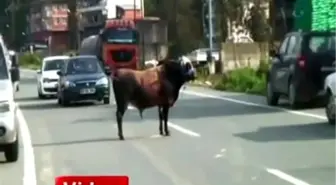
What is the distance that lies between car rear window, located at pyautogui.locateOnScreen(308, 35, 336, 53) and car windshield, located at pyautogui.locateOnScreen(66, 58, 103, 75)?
384 inches

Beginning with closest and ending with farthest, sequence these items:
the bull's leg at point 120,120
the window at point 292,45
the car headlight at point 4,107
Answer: the car headlight at point 4,107
the bull's leg at point 120,120
the window at point 292,45

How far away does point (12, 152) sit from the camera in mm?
16703

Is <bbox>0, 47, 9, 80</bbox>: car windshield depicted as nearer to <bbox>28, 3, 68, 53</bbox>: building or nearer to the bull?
the bull

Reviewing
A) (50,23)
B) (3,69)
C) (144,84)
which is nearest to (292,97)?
(144,84)

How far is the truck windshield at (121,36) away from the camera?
2367 inches

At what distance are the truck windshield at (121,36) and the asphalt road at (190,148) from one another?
3162 cm

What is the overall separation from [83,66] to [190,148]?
16.9 metres

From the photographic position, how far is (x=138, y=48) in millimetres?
61250

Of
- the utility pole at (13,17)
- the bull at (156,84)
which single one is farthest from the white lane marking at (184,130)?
the utility pole at (13,17)

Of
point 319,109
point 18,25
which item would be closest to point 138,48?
point 319,109

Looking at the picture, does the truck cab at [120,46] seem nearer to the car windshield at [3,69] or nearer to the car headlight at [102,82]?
the car headlight at [102,82]

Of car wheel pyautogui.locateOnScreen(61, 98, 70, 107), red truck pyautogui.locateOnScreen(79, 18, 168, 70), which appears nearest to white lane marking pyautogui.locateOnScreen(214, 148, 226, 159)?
car wheel pyautogui.locateOnScreen(61, 98, 70, 107)

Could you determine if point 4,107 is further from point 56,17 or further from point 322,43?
point 56,17

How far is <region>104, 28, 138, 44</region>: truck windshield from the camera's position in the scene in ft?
197
